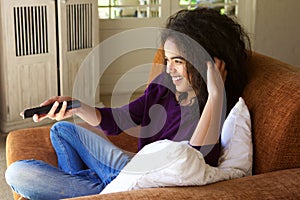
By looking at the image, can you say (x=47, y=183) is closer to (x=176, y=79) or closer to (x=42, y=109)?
(x=42, y=109)

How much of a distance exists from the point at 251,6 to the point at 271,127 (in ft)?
10.8

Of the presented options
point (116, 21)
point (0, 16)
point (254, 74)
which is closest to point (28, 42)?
point (0, 16)

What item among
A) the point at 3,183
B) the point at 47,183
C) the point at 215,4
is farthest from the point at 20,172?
the point at 215,4

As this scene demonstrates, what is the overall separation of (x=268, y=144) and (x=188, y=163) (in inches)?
11.2

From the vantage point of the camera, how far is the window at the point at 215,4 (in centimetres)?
441

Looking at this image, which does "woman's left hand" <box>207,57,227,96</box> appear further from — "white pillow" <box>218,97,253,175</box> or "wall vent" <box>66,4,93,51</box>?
"wall vent" <box>66,4,93,51</box>

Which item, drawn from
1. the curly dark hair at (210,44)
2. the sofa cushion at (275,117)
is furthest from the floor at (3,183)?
the sofa cushion at (275,117)

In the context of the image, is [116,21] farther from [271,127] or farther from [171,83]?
[271,127]

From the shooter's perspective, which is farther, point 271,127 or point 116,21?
point 116,21

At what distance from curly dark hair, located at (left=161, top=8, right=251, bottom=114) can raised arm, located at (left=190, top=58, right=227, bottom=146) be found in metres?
0.07

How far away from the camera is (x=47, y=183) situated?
1.58 meters

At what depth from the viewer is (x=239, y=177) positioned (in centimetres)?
144

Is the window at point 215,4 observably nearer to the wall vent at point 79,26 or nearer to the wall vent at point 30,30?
the wall vent at point 79,26

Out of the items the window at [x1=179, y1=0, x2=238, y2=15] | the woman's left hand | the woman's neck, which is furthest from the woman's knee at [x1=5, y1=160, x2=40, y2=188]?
the window at [x1=179, y1=0, x2=238, y2=15]
